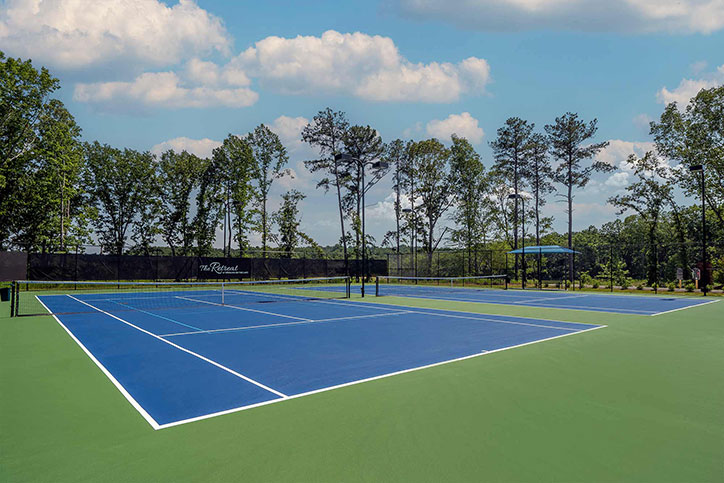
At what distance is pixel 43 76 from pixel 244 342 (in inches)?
1418

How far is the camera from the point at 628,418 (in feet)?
15.1

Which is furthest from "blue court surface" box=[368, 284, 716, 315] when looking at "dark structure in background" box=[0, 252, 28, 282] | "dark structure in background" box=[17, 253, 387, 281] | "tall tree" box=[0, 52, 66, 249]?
"tall tree" box=[0, 52, 66, 249]

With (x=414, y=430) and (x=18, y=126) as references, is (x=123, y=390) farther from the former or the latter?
(x=18, y=126)

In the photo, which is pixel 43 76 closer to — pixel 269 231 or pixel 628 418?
pixel 269 231

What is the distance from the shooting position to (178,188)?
48.9m

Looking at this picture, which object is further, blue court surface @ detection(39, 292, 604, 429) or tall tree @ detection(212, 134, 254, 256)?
tall tree @ detection(212, 134, 254, 256)

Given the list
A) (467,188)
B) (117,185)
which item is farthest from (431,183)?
(117,185)

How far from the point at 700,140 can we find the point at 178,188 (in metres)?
46.8

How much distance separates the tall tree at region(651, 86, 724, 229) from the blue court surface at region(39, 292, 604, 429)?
2845cm

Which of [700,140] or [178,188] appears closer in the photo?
[700,140]

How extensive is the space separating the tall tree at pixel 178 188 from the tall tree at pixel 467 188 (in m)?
26.9

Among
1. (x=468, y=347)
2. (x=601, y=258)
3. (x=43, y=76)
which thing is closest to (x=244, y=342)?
(x=468, y=347)

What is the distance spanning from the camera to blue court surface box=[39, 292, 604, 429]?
18.2ft

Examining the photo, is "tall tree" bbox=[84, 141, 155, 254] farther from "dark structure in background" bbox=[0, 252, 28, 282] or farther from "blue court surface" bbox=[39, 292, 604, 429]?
"blue court surface" bbox=[39, 292, 604, 429]
